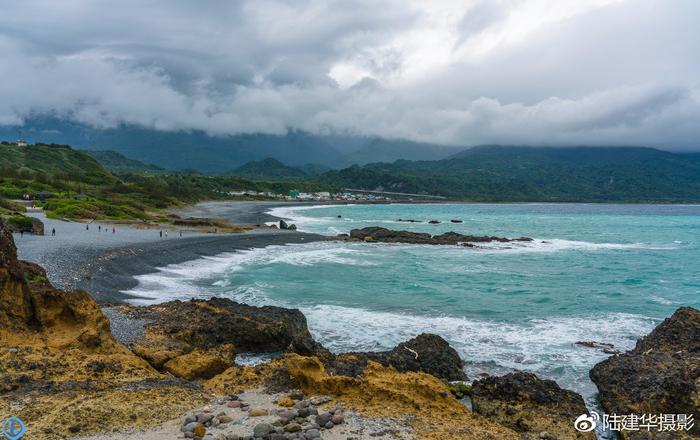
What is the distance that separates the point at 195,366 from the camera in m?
11.1

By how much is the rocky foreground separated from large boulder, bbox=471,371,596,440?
A: 28 mm

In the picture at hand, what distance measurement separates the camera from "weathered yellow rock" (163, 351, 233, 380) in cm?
1095

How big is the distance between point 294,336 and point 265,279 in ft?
45.2

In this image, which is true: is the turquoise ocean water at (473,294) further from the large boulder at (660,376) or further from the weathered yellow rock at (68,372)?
the weathered yellow rock at (68,372)

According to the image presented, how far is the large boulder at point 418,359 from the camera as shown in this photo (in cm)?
1173

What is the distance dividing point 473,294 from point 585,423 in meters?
15.2

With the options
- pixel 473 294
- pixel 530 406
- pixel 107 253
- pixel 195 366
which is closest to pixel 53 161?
pixel 107 253

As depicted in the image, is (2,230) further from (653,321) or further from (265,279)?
(653,321)

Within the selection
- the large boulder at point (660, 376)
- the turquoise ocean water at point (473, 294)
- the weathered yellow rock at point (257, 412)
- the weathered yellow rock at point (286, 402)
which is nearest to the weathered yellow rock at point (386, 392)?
the weathered yellow rock at point (286, 402)

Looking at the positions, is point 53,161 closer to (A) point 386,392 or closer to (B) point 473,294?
(B) point 473,294

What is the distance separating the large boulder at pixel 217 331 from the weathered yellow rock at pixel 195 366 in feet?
0.13

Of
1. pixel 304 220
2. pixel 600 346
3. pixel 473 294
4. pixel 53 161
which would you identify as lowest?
pixel 473 294

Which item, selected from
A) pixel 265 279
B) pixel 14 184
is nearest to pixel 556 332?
pixel 265 279

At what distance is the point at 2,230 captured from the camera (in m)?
11.5
